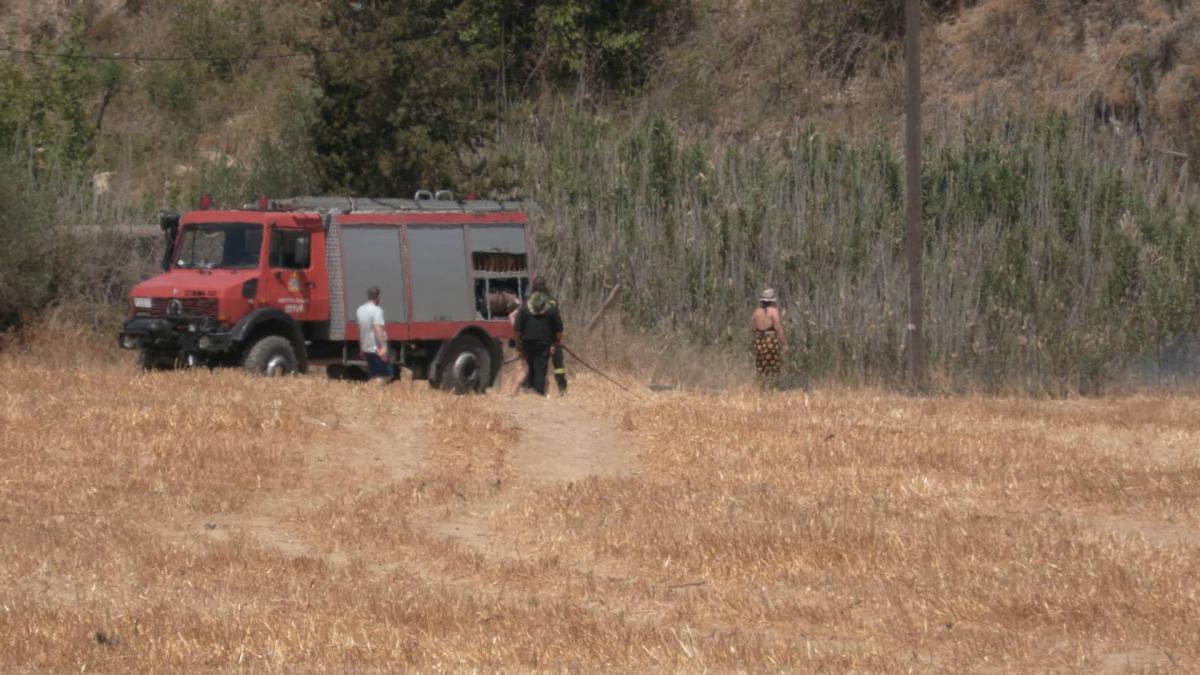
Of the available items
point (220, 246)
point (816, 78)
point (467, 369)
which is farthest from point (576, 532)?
point (816, 78)

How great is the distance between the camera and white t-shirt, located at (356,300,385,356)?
67.2 ft

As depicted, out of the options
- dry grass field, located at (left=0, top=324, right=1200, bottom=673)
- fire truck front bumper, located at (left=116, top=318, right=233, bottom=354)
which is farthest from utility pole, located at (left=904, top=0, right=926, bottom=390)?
Answer: fire truck front bumper, located at (left=116, top=318, right=233, bottom=354)

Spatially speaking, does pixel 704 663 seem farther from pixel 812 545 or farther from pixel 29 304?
pixel 29 304

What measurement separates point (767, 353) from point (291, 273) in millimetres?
6580

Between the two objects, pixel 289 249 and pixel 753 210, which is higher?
pixel 753 210

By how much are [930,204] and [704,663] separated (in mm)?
21932

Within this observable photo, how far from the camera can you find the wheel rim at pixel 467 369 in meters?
22.5

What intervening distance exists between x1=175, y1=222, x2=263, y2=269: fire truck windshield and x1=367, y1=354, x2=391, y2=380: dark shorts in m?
1.90

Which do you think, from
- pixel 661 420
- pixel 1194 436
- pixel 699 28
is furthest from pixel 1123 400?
pixel 699 28

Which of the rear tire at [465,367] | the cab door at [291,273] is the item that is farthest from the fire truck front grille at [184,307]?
the rear tire at [465,367]

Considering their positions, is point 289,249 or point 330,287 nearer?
point 289,249

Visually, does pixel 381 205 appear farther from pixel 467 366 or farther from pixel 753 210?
pixel 753 210

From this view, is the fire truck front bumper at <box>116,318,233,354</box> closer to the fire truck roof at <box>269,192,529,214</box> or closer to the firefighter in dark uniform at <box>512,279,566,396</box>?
the fire truck roof at <box>269,192,529,214</box>

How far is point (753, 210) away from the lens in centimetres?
2906
